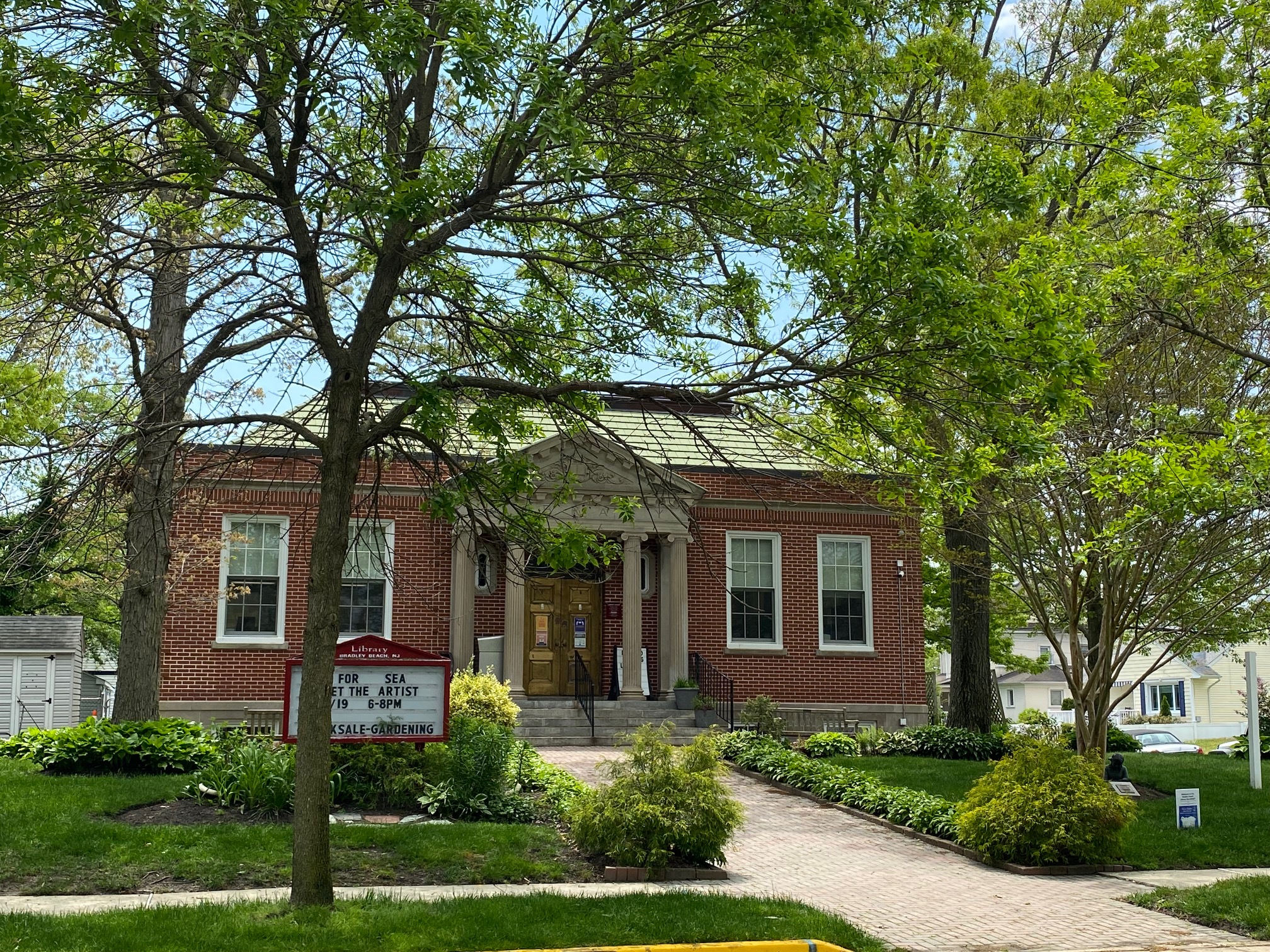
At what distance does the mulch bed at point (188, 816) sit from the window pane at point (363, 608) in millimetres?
10721

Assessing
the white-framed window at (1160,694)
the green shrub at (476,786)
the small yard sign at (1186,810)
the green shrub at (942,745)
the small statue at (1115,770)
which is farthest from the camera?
the white-framed window at (1160,694)

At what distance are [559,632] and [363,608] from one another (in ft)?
13.3

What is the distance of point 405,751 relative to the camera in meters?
14.2

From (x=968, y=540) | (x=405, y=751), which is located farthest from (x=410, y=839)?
(x=968, y=540)

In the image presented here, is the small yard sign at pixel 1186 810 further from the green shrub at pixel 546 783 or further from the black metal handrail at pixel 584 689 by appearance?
the black metal handrail at pixel 584 689

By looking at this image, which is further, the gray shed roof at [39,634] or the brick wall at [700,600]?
the gray shed roof at [39,634]

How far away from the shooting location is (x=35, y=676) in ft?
88.3

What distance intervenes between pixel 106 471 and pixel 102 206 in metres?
2.94

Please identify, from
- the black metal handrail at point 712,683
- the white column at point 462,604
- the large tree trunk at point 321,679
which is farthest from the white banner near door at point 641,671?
the large tree trunk at point 321,679

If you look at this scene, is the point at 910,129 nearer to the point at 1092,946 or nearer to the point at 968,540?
the point at 968,540

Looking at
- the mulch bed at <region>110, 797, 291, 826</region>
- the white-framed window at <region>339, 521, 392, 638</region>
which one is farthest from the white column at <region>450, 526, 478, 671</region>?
the mulch bed at <region>110, 797, 291, 826</region>

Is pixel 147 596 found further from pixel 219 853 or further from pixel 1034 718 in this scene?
pixel 1034 718

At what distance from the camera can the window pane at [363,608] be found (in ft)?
77.8

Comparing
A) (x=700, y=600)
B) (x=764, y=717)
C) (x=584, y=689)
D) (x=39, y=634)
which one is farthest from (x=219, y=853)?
(x=39, y=634)
